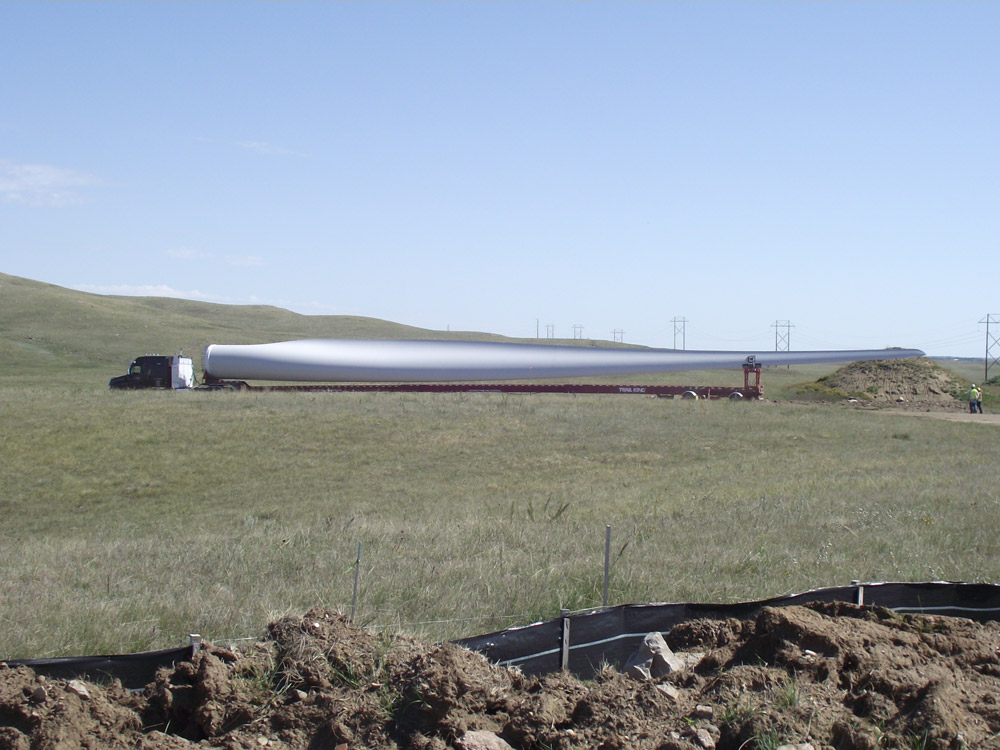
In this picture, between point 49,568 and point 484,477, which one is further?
point 484,477

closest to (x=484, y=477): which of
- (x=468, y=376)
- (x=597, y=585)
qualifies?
(x=597, y=585)

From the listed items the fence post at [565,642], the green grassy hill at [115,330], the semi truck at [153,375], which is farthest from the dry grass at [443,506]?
the green grassy hill at [115,330]

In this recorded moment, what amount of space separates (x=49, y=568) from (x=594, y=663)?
7.46 m

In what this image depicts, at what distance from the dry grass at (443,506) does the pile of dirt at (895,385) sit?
1369 cm

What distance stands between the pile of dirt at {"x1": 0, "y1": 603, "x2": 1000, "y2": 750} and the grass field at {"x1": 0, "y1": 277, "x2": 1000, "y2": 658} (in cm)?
170

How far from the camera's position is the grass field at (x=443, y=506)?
788 cm

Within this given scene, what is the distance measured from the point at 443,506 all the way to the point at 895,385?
42.6 meters

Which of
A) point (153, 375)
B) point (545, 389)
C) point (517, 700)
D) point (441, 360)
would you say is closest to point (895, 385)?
point (545, 389)

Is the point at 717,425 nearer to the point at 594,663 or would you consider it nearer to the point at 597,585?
the point at 597,585

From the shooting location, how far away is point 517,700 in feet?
15.0

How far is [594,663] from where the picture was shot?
18.0ft

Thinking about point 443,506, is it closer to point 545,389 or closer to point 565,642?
point 565,642

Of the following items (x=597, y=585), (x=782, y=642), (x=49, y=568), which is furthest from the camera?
(x=49, y=568)

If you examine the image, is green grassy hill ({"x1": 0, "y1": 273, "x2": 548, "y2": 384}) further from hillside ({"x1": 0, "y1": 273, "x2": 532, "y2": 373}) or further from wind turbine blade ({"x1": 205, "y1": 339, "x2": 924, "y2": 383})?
wind turbine blade ({"x1": 205, "y1": 339, "x2": 924, "y2": 383})
